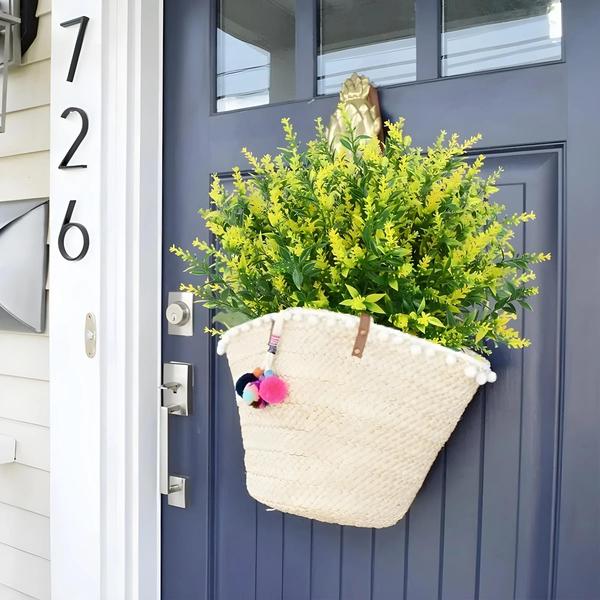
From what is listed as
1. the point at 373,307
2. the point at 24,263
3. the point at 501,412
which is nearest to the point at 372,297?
the point at 373,307

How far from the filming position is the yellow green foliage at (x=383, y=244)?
2.58ft

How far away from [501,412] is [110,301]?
32.7 inches

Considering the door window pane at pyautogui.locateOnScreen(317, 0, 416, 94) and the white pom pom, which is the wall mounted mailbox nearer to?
the door window pane at pyautogui.locateOnScreen(317, 0, 416, 94)

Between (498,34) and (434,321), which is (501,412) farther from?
(498,34)

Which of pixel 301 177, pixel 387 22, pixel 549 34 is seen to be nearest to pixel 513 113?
pixel 549 34

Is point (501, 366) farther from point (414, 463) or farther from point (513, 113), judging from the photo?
point (513, 113)

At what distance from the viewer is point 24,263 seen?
4.89 ft

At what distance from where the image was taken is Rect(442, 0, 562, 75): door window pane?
39.1 inches

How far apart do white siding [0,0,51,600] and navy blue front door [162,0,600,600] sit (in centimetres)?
45

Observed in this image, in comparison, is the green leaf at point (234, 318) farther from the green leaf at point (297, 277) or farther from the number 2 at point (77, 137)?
the number 2 at point (77, 137)

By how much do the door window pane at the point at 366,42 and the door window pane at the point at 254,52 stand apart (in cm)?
7

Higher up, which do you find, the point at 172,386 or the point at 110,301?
the point at 110,301

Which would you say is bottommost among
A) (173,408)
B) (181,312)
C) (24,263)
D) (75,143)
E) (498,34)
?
(173,408)

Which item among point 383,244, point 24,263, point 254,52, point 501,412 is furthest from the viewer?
point 24,263
